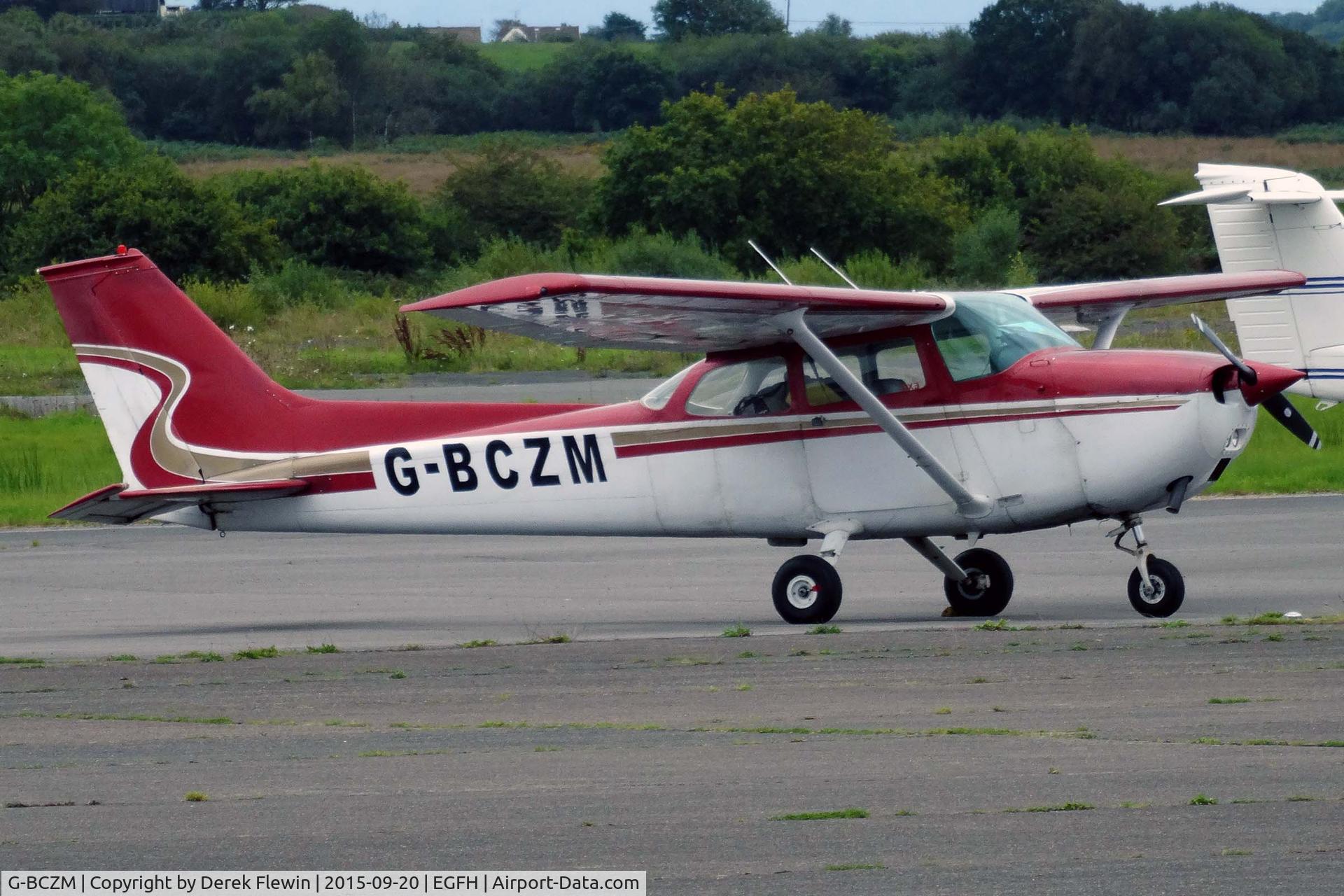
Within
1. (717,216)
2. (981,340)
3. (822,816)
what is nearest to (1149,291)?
(981,340)

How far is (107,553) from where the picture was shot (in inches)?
693

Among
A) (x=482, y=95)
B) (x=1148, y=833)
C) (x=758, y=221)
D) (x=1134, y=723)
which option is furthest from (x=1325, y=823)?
(x=482, y=95)

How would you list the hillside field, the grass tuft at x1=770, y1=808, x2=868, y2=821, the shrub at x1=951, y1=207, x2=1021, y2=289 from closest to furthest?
the grass tuft at x1=770, y1=808, x2=868, y2=821
the shrub at x1=951, y1=207, x2=1021, y2=289
the hillside field

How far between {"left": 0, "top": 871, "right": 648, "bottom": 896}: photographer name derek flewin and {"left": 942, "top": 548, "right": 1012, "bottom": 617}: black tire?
7.19 m

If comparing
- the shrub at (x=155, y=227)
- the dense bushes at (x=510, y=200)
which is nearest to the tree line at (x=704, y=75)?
the dense bushes at (x=510, y=200)

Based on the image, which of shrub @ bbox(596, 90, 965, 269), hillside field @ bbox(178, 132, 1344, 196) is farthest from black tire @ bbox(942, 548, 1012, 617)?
hillside field @ bbox(178, 132, 1344, 196)

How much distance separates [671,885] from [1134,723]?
9.96 ft

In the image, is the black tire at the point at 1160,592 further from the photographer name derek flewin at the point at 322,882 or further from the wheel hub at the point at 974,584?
the photographer name derek flewin at the point at 322,882

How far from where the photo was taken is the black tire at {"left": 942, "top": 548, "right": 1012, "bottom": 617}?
12.2 meters

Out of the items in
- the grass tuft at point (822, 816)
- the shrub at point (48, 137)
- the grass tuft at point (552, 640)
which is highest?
the shrub at point (48, 137)

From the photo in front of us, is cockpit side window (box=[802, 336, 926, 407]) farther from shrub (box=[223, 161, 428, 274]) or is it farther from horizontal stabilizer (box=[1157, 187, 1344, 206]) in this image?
shrub (box=[223, 161, 428, 274])

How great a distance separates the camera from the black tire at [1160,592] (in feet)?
37.3

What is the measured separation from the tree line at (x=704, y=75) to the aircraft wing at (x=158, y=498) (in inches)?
3290

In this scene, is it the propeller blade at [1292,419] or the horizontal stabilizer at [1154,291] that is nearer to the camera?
the propeller blade at [1292,419]
